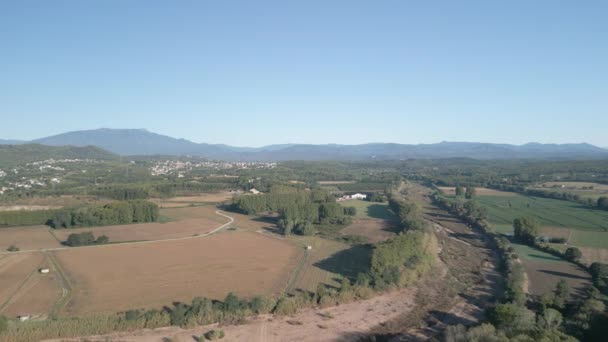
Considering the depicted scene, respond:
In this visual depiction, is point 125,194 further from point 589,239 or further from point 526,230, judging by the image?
point 589,239

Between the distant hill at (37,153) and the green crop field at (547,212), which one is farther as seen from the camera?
the distant hill at (37,153)

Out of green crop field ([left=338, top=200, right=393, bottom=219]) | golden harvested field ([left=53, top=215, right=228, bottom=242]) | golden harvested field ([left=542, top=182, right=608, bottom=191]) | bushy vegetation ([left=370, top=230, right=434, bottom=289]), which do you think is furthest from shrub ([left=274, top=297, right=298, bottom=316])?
golden harvested field ([left=542, top=182, right=608, bottom=191])

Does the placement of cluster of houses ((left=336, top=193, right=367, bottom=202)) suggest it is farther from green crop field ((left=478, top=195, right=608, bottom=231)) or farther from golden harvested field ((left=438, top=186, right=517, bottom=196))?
green crop field ((left=478, top=195, right=608, bottom=231))

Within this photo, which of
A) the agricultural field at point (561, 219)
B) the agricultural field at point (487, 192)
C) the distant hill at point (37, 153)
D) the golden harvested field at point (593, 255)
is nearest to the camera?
the golden harvested field at point (593, 255)

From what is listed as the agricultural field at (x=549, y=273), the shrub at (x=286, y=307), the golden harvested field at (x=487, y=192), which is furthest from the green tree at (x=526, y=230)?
the golden harvested field at (x=487, y=192)

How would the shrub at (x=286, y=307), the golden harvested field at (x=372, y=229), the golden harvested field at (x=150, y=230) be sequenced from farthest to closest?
the golden harvested field at (x=372, y=229)
the golden harvested field at (x=150, y=230)
the shrub at (x=286, y=307)

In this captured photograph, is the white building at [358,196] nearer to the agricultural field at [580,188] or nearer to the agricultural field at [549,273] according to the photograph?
the agricultural field at [580,188]
